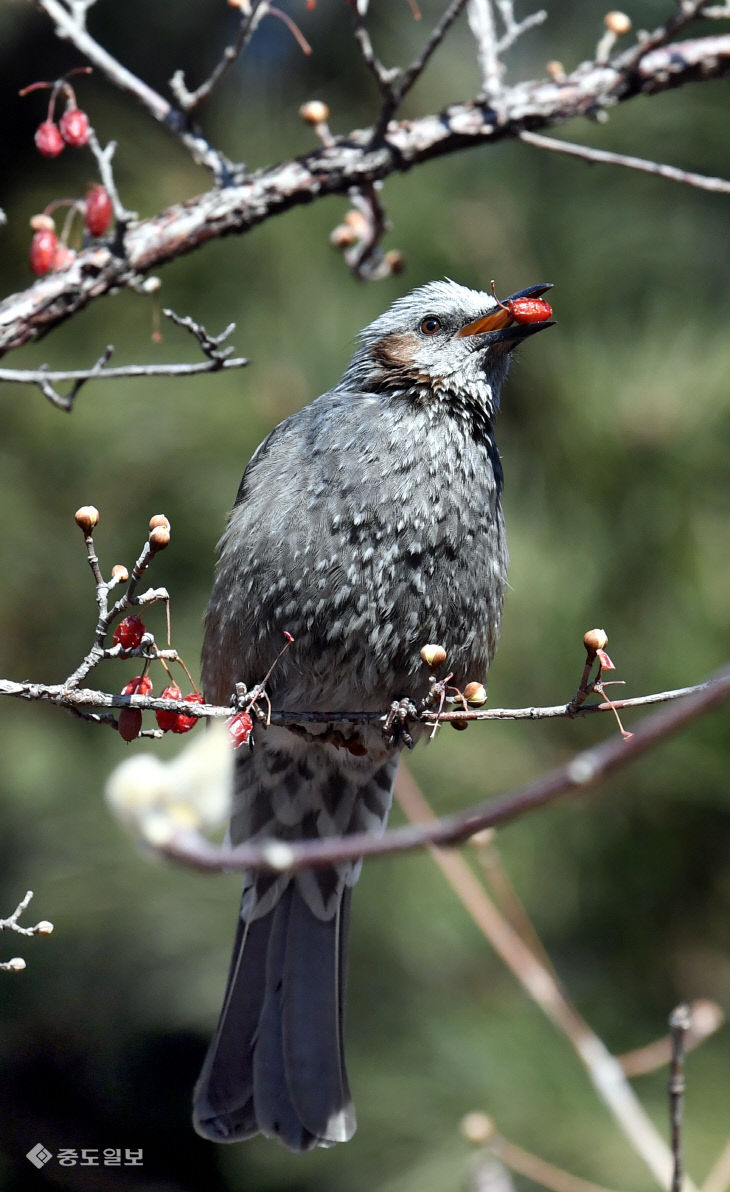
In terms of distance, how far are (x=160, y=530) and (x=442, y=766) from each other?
2.79 meters

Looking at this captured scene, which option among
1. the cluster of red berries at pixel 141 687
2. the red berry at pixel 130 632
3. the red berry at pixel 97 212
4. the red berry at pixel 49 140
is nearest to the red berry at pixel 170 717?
the cluster of red berries at pixel 141 687

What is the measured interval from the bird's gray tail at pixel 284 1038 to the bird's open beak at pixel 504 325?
5.36 feet

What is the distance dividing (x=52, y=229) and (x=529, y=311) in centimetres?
119

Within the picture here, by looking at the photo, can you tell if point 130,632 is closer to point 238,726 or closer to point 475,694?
point 238,726

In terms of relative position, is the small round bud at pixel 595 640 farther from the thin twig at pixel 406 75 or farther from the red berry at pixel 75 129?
the red berry at pixel 75 129

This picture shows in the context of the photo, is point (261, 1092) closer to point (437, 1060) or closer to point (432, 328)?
point (437, 1060)

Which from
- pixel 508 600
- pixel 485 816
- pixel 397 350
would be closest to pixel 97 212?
pixel 397 350

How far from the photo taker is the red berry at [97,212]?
2770 millimetres

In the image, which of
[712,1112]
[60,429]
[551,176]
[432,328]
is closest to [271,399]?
[60,429]

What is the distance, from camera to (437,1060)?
433cm

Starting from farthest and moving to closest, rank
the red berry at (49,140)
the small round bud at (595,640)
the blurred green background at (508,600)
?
1. the blurred green background at (508,600)
2. the red berry at (49,140)
3. the small round bud at (595,640)

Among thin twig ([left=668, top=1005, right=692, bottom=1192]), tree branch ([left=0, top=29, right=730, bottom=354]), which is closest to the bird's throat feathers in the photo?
tree branch ([left=0, top=29, right=730, bottom=354])

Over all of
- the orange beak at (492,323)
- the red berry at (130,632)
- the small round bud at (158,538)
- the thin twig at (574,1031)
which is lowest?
the thin twig at (574,1031)

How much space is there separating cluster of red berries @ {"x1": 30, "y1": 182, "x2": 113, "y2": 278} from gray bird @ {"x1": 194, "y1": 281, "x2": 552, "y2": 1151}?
72 centimetres
